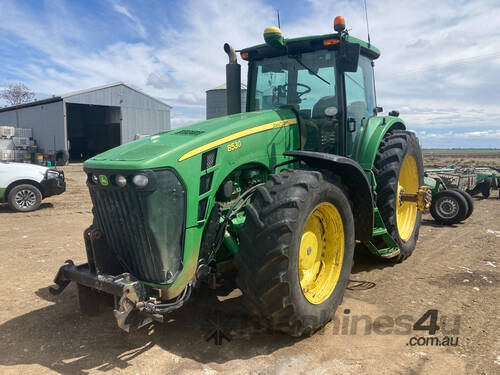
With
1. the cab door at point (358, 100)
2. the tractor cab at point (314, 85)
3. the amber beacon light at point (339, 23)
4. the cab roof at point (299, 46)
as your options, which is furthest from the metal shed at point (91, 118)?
the amber beacon light at point (339, 23)

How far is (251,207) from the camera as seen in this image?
3.12m

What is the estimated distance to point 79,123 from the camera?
31.3 m

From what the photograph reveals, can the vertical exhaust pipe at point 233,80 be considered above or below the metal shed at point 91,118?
below

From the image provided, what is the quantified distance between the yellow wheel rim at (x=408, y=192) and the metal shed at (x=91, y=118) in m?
22.6

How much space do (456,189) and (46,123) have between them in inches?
971

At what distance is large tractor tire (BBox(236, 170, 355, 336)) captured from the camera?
3.03 metres

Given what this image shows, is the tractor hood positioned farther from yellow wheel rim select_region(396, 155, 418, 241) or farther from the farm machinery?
the farm machinery

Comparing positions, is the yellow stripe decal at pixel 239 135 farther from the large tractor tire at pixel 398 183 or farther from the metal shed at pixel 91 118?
the metal shed at pixel 91 118

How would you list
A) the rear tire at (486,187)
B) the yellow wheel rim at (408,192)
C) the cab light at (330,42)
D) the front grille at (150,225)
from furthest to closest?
the rear tire at (486,187)
the yellow wheel rim at (408,192)
the cab light at (330,42)
the front grille at (150,225)

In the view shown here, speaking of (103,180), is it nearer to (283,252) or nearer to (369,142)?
(283,252)

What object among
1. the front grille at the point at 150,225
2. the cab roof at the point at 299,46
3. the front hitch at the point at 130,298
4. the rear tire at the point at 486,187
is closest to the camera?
the front hitch at the point at 130,298

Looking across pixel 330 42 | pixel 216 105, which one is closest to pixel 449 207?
pixel 216 105

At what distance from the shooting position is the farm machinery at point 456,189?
818cm

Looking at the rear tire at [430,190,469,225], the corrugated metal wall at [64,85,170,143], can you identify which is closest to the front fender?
the rear tire at [430,190,469,225]
